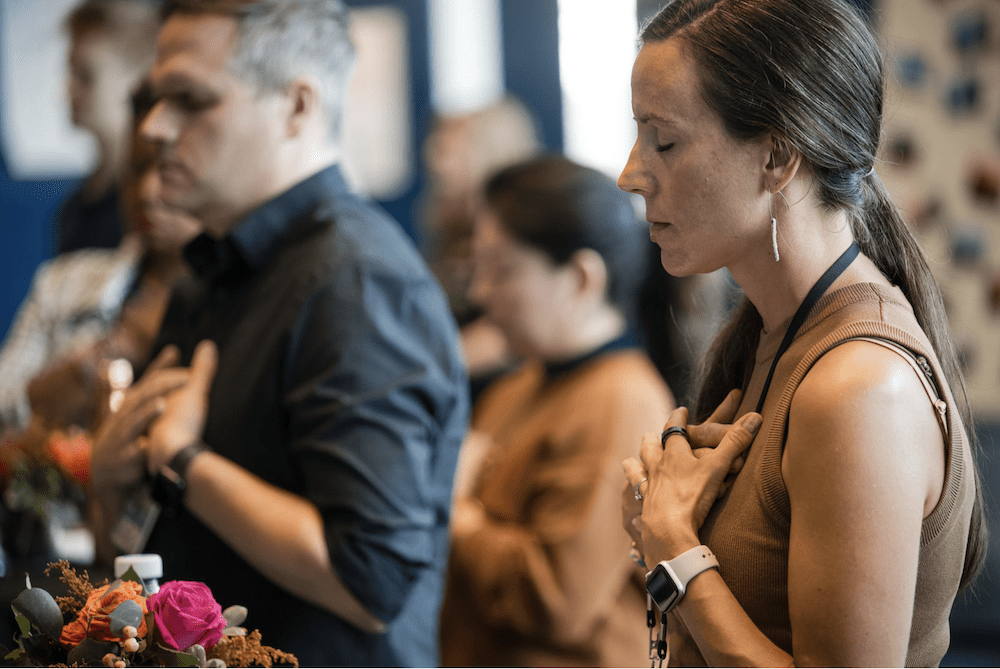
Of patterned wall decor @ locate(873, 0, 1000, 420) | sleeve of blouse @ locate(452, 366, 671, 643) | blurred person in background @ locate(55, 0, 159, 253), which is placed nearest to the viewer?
sleeve of blouse @ locate(452, 366, 671, 643)

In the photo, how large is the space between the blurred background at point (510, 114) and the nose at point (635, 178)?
3382 mm

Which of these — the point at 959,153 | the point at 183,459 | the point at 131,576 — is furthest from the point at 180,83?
the point at 959,153

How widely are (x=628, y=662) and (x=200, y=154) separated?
155cm

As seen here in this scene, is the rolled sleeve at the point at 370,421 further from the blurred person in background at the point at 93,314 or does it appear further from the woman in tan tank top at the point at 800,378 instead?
the blurred person in background at the point at 93,314

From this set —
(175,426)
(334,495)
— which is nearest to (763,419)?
(334,495)

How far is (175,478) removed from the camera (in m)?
1.66

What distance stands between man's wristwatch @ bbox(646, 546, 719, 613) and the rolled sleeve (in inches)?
24.5

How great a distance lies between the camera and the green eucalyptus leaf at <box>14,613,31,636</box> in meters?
1.10

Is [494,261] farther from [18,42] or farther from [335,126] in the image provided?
A: [18,42]

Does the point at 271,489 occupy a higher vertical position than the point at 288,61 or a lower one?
lower

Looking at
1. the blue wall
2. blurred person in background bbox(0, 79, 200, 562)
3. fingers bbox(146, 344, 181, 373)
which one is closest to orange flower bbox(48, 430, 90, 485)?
blurred person in background bbox(0, 79, 200, 562)

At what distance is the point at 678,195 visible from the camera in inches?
44.8

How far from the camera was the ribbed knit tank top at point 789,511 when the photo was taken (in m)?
1.04

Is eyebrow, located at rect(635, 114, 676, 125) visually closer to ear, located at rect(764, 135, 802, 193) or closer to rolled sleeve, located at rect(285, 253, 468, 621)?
ear, located at rect(764, 135, 802, 193)
